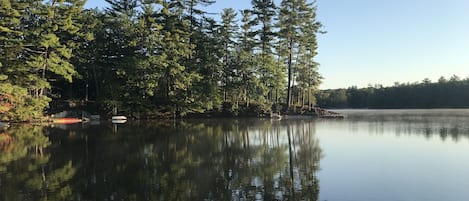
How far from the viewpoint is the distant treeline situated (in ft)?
274

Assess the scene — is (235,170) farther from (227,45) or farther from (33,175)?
(227,45)

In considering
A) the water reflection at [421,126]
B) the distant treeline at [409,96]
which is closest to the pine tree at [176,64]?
the water reflection at [421,126]

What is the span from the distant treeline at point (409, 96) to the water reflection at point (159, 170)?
80.5 m

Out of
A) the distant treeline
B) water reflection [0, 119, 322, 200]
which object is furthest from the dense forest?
the distant treeline

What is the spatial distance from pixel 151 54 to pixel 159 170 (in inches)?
953

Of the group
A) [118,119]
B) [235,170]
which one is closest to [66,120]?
[118,119]

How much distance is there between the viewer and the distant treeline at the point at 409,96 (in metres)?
83.6

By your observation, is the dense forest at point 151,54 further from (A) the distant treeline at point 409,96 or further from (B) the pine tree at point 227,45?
(A) the distant treeline at point 409,96

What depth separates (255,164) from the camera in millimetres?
10555

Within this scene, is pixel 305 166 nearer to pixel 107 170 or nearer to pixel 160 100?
pixel 107 170

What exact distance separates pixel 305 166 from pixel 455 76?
97.5 m

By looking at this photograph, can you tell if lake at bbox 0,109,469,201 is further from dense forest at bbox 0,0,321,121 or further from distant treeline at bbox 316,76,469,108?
distant treeline at bbox 316,76,469,108

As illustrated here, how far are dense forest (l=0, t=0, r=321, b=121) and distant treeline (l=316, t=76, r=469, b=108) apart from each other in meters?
57.8

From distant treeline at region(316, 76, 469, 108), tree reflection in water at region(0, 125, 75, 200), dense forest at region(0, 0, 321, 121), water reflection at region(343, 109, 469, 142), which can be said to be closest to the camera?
tree reflection in water at region(0, 125, 75, 200)
